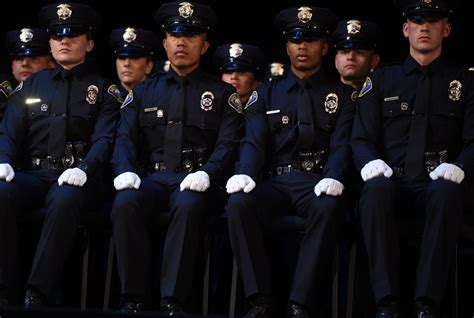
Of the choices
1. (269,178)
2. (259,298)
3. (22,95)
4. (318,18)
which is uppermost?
(318,18)

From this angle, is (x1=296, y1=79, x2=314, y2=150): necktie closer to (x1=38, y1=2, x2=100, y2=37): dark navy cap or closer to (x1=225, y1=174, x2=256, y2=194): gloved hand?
(x1=225, y1=174, x2=256, y2=194): gloved hand

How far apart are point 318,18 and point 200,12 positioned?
2.24ft

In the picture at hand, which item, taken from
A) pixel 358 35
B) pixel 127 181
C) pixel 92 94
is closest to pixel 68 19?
pixel 92 94

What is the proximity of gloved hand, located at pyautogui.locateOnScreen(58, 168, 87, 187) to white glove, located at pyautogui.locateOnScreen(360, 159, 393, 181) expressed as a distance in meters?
1.47

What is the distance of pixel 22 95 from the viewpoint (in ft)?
18.7

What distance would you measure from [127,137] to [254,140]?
0.72 m

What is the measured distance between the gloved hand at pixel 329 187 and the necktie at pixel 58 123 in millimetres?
1553

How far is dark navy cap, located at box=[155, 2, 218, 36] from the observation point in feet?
18.3

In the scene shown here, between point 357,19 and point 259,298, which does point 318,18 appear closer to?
point 357,19

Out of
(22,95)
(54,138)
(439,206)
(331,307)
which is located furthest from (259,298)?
(22,95)

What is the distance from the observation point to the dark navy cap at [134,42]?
6.33 metres

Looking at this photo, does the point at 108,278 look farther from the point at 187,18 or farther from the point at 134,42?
the point at 134,42

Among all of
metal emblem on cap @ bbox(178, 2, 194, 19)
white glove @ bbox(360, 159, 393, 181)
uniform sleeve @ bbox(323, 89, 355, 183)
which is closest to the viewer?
white glove @ bbox(360, 159, 393, 181)

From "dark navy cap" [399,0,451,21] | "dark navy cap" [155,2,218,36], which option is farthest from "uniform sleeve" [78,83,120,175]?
"dark navy cap" [399,0,451,21]
